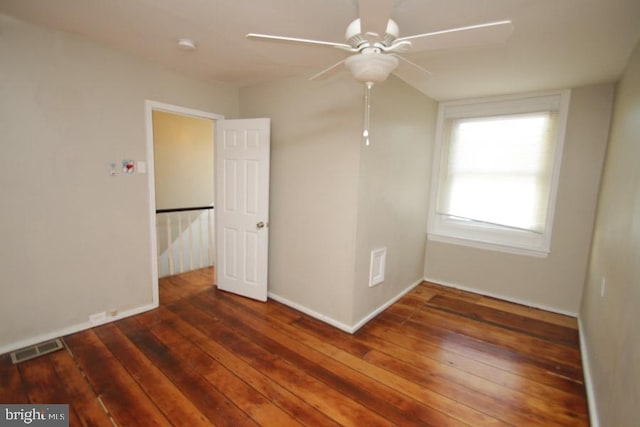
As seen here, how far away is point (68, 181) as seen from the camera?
2.37m

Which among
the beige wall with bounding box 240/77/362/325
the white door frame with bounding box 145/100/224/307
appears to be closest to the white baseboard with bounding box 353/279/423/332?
the beige wall with bounding box 240/77/362/325

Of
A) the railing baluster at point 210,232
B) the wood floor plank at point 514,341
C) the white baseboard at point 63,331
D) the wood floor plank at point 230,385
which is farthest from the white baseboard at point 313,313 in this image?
the railing baluster at point 210,232

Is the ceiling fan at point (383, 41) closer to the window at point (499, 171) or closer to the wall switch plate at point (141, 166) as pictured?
the wall switch plate at point (141, 166)

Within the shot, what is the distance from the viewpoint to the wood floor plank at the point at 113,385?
1.70m

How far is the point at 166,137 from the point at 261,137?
2080mm

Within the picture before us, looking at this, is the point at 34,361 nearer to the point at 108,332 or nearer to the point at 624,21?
the point at 108,332

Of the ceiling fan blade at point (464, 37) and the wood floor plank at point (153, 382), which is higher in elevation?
the ceiling fan blade at point (464, 37)

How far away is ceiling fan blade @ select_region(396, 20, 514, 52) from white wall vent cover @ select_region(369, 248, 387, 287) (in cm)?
190

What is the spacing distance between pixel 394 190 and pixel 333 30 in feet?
5.48

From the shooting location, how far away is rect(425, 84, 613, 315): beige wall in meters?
2.94

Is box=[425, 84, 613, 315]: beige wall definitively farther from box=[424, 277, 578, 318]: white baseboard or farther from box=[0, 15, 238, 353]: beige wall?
box=[0, 15, 238, 353]: beige wall

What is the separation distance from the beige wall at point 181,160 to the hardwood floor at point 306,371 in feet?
6.53

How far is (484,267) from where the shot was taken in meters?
3.66

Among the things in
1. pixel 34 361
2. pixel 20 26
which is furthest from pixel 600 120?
pixel 34 361
